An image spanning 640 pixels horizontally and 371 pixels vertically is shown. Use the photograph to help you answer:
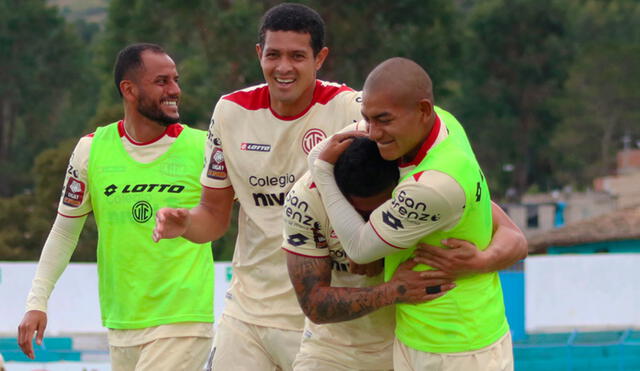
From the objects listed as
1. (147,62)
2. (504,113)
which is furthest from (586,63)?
(147,62)

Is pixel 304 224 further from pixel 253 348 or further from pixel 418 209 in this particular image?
pixel 253 348

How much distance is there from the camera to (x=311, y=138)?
18.2 feet

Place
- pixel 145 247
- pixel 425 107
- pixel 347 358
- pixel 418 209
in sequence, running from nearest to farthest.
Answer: pixel 418 209 → pixel 425 107 → pixel 347 358 → pixel 145 247

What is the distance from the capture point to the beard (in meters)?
6.59

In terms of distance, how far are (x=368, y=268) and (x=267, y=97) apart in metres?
1.19

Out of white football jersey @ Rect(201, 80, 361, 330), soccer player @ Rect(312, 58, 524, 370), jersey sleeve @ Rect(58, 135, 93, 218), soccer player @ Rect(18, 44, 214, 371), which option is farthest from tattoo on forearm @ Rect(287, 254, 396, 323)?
jersey sleeve @ Rect(58, 135, 93, 218)

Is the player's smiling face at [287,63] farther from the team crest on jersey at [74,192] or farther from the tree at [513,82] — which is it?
the tree at [513,82]

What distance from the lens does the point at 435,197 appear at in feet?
14.1

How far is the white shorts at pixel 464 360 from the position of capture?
Answer: 14.9 ft

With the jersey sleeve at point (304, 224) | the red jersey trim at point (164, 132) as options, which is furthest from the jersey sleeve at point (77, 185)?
the jersey sleeve at point (304, 224)

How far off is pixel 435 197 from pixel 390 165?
1.07 ft

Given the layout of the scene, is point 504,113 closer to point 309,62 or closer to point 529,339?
point 529,339

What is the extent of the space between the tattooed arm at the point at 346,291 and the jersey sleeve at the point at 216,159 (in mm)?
921

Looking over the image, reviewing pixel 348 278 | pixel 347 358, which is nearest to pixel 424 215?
pixel 348 278
